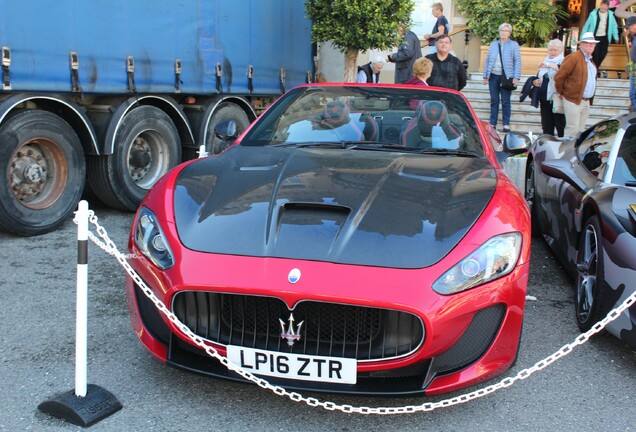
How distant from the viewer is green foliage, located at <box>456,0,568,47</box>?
46.9 feet

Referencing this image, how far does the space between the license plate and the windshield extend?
183 cm

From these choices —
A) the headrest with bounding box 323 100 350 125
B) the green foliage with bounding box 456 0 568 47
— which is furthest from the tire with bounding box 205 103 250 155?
the green foliage with bounding box 456 0 568 47

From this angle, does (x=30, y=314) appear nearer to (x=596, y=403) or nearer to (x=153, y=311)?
(x=153, y=311)

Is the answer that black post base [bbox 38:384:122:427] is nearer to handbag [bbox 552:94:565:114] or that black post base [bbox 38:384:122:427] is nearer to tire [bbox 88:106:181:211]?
tire [bbox 88:106:181:211]

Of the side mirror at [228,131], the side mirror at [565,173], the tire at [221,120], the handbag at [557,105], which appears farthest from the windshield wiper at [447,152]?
the handbag at [557,105]

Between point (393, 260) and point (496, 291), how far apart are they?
47 cm

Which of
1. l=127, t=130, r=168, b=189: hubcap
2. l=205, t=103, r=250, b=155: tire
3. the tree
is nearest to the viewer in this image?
l=127, t=130, r=168, b=189: hubcap

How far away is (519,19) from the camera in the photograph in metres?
14.4

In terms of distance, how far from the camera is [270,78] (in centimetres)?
940

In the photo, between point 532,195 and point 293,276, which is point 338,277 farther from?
point 532,195

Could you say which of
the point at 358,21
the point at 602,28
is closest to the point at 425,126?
the point at 358,21

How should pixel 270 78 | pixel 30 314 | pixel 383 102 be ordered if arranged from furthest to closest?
pixel 270 78
pixel 383 102
pixel 30 314

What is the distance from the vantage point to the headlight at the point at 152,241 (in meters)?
3.15

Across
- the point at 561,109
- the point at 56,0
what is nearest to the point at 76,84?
the point at 56,0
